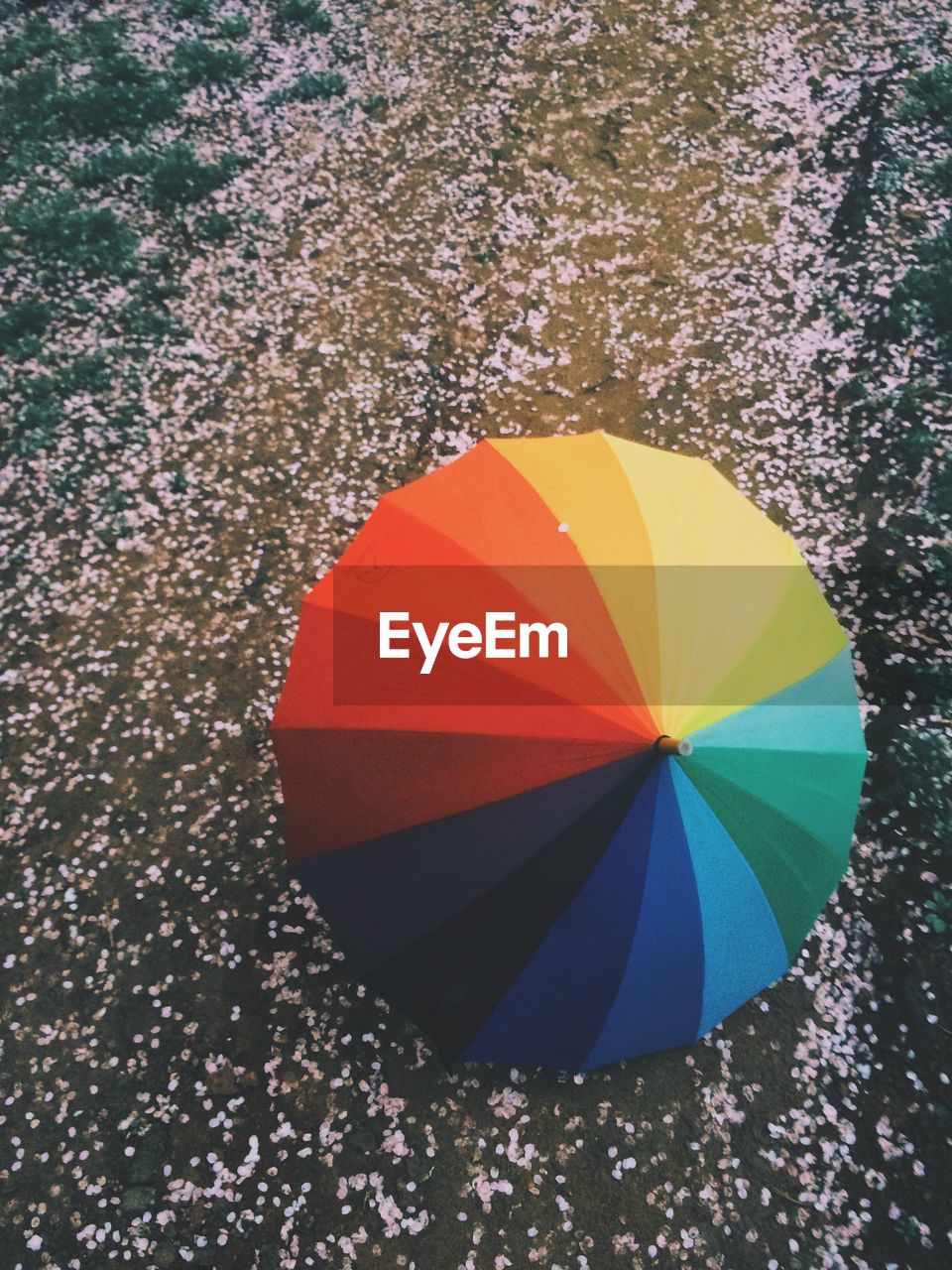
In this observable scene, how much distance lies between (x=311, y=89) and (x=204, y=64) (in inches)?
35.6

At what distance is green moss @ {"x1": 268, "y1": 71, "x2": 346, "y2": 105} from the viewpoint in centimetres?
696

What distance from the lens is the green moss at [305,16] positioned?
732 cm

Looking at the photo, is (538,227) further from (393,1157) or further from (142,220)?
(393,1157)

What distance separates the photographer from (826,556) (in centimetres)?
507

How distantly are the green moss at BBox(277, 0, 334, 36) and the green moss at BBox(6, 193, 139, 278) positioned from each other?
2.57 meters

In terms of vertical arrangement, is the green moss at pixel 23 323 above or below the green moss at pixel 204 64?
below

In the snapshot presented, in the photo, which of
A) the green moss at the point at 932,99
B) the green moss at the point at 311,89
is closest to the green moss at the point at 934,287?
the green moss at the point at 932,99

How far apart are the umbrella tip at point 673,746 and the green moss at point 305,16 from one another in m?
7.30

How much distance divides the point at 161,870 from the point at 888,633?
12.9ft

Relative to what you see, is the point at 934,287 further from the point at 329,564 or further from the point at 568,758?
the point at 568,758

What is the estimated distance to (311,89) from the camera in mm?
6992

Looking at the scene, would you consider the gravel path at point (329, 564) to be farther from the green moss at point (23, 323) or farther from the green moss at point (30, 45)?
the green moss at point (23, 323)

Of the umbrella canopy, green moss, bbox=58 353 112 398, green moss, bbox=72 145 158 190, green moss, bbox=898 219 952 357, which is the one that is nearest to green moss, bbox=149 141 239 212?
green moss, bbox=72 145 158 190

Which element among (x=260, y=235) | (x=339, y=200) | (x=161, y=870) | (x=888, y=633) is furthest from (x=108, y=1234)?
(x=339, y=200)
